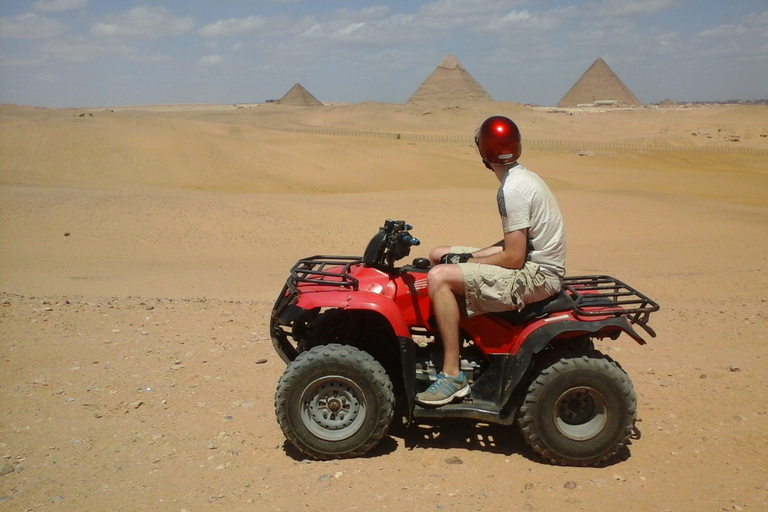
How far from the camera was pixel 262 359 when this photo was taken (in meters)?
6.43

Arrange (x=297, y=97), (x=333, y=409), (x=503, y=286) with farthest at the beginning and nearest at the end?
(x=297, y=97)
(x=333, y=409)
(x=503, y=286)

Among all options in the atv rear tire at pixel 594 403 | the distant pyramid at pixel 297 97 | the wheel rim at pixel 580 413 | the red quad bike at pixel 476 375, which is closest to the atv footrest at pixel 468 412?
the red quad bike at pixel 476 375

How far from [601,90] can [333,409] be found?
13692cm

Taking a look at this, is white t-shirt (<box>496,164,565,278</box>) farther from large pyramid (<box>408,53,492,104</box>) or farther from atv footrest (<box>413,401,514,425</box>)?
large pyramid (<box>408,53,492,104</box>)

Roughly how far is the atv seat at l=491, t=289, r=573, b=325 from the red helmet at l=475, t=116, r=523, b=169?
2.94ft

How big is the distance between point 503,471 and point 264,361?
2.63 meters

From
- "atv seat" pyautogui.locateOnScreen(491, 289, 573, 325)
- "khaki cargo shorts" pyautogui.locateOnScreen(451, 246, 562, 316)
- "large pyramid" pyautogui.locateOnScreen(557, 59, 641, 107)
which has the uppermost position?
"large pyramid" pyautogui.locateOnScreen(557, 59, 641, 107)

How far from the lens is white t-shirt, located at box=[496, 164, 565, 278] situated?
436 centimetres

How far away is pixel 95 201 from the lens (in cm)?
1588

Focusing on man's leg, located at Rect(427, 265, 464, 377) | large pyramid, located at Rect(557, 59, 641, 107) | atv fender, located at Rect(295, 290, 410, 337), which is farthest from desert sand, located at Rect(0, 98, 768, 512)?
large pyramid, located at Rect(557, 59, 641, 107)

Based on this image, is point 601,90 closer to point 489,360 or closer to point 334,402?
point 489,360

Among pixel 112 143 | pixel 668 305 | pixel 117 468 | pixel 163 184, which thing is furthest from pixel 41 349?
pixel 112 143

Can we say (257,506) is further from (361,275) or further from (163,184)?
(163,184)

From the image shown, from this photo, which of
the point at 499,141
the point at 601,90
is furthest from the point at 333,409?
the point at 601,90
